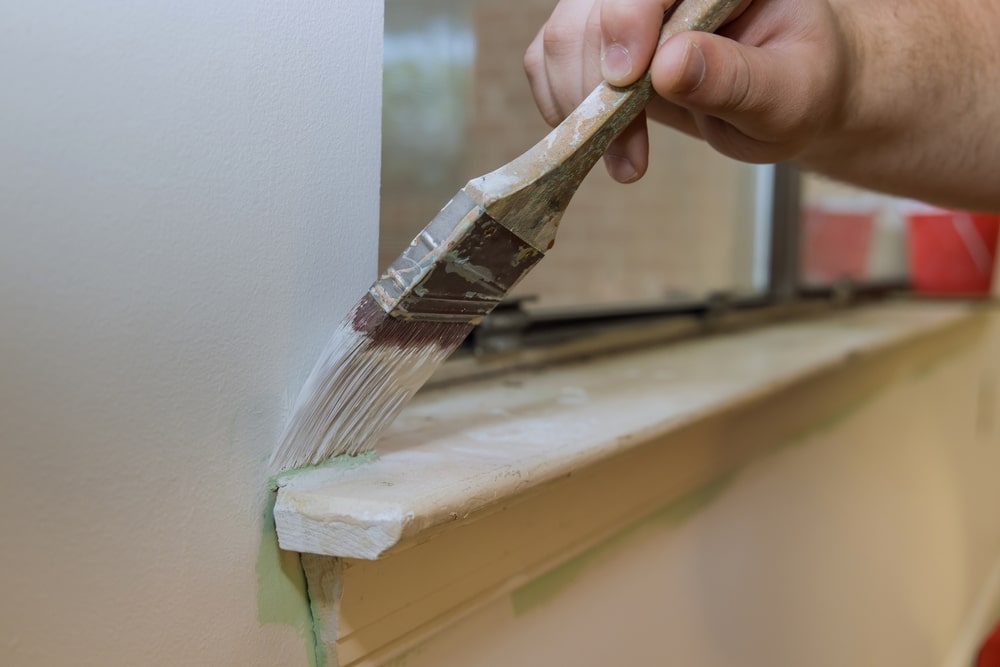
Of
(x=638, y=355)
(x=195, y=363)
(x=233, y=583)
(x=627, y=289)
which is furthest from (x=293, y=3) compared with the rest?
(x=627, y=289)

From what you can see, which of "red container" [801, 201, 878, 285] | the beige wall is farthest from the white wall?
"red container" [801, 201, 878, 285]

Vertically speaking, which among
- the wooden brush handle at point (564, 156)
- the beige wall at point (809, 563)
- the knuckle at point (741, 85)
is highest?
the knuckle at point (741, 85)

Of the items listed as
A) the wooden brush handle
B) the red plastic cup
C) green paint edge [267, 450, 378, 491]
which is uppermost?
the wooden brush handle

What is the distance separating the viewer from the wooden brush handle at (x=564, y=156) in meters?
0.41

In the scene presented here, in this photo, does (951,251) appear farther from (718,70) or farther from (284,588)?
(284,588)

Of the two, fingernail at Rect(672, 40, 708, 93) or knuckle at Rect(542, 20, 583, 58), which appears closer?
fingernail at Rect(672, 40, 708, 93)

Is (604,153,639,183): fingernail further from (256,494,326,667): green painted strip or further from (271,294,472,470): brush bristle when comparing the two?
(256,494,326,667): green painted strip

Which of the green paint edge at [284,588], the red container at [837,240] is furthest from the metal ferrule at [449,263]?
the red container at [837,240]

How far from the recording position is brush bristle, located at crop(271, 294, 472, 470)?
419 mm

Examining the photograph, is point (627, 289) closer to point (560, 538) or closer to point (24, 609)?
point (560, 538)

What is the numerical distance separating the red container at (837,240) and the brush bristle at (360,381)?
4.44 ft

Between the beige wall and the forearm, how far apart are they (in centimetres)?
28

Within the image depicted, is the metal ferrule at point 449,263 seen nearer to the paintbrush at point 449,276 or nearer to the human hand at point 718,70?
the paintbrush at point 449,276

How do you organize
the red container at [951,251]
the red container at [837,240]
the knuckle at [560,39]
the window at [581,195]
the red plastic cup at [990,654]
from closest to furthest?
the knuckle at [560,39] → the window at [581,195] → the red plastic cup at [990,654] → the red container at [837,240] → the red container at [951,251]
